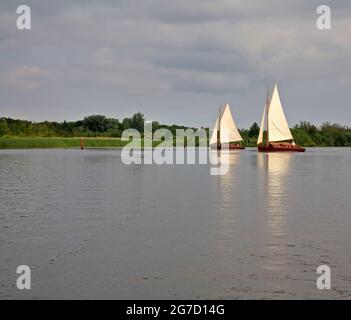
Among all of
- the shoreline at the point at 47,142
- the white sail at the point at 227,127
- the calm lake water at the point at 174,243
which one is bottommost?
the calm lake water at the point at 174,243

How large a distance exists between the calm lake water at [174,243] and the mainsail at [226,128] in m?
87.3

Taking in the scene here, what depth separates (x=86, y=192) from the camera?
104 ft

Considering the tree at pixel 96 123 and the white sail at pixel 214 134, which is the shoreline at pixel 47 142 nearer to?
the white sail at pixel 214 134

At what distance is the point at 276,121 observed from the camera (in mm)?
103438

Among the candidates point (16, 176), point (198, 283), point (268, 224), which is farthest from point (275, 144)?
point (198, 283)

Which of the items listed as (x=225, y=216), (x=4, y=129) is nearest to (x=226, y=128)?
(x=4, y=129)

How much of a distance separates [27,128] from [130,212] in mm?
115635

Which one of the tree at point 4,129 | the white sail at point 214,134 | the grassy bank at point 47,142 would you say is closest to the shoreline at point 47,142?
the grassy bank at point 47,142

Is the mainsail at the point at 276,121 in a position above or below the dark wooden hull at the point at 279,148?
above

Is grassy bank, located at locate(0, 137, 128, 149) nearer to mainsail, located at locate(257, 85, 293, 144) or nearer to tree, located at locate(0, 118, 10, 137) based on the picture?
tree, located at locate(0, 118, 10, 137)

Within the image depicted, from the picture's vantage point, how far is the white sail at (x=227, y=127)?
→ 119 meters

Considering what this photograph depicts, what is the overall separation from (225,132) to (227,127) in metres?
1.14

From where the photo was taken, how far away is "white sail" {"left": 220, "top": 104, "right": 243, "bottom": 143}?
119312 millimetres
